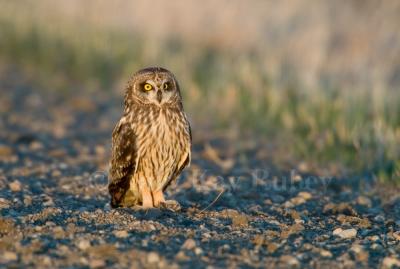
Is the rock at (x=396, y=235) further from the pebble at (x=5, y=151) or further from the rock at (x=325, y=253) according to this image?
the pebble at (x=5, y=151)

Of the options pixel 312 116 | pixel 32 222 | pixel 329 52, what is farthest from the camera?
pixel 329 52

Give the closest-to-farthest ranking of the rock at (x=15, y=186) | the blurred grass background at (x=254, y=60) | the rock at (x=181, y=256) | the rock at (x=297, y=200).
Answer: the rock at (x=181, y=256)
the rock at (x=15, y=186)
the rock at (x=297, y=200)
the blurred grass background at (x=254, y=60)

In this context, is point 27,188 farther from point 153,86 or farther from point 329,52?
point 329,52

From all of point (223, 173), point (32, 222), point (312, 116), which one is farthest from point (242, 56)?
point (32, 222)

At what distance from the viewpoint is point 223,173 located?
810cm

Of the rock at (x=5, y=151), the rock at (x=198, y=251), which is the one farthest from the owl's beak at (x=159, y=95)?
the rock at (x=5, y=151)

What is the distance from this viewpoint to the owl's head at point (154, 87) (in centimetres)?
598

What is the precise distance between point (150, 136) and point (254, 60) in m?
6.57

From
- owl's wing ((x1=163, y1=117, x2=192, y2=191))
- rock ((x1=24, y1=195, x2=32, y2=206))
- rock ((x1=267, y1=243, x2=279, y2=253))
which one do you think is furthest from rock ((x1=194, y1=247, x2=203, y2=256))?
rock ((x1=24, y1=195, x2=32, y2=206))

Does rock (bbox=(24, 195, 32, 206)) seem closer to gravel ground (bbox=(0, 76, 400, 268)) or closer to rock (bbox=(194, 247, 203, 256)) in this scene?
gravel ground (bbox=(0, 76, 400, 268))

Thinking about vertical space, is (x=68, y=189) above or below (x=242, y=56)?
below

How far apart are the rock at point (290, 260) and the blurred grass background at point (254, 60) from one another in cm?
324

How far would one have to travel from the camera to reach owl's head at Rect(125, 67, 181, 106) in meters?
5.98

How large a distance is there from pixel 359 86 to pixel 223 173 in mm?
3253
